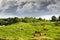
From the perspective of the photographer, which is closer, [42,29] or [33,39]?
[33,39]

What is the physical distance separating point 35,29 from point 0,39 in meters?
38.6

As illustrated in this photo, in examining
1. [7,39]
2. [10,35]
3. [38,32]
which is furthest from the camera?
[38,32]

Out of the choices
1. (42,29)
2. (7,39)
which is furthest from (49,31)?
(7,39)

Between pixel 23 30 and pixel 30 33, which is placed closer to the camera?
pixel 30 33

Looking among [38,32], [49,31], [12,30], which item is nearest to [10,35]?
[12,30]

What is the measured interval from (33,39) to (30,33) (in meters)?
19.5

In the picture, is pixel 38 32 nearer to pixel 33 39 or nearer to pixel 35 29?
pixel 35 29

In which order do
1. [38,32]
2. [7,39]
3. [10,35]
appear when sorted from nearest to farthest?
[7,39] < [10,35] < [38,32]

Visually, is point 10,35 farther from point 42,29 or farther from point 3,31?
point 42,29

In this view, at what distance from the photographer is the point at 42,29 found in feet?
448

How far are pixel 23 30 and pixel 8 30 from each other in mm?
10693

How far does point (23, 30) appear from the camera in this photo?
441ft

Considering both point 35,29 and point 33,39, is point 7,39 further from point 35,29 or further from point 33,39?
point 35,29

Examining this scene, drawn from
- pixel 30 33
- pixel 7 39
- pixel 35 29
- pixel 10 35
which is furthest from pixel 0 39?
pixel 35 29
